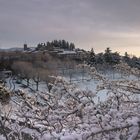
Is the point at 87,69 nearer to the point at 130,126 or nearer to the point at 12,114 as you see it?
the point at 12,114

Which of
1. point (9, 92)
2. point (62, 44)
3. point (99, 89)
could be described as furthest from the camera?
point (62, 44)

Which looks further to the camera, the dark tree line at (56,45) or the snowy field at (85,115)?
the dark tree line at (56,45)

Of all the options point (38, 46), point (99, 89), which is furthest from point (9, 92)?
point (38, 46)

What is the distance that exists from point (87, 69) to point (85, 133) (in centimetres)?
260

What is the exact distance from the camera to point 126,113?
3.42m

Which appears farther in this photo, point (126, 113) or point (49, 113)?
point (49, 113)

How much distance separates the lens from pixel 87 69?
569 cm

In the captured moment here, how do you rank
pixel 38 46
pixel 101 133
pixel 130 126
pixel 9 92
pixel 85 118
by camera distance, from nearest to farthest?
pixel 130 126, pixel 101 133, pixel 85 118, pixel 9 92, pixel 38 46

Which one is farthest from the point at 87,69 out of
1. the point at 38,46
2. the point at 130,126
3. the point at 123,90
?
the point at 38,46

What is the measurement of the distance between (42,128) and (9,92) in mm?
3421

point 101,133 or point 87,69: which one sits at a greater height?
point 87,69

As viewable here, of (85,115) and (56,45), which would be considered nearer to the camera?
(85,115)

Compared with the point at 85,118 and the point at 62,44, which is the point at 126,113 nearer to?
the point at 85,118

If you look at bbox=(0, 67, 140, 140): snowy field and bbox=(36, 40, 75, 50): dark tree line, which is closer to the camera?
bbox=(0, 67, 140, 140): snowy field
